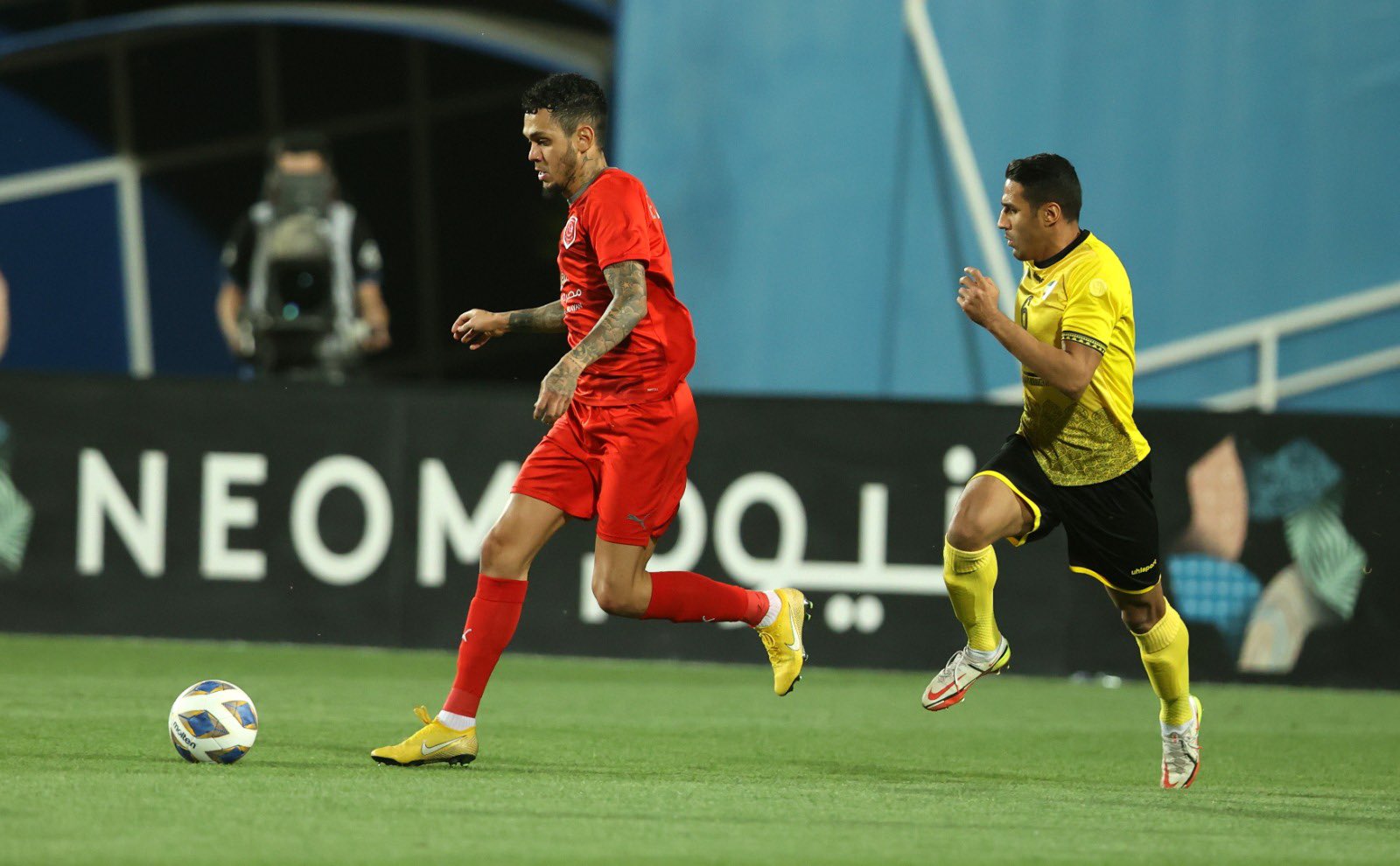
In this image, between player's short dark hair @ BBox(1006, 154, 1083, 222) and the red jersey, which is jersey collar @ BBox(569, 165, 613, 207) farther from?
player's short dark hair @ BBox(1006, 154, 1083, 222)

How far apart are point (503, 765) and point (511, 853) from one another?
5.58 feet

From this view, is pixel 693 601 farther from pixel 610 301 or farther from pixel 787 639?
pixel 610 301

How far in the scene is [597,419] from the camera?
648cm

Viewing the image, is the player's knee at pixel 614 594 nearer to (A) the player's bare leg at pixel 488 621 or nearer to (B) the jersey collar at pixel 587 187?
(A) the player's bare leg at pixel 488 621

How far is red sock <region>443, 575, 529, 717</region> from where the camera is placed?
6.30 meters

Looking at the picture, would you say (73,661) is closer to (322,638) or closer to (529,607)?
(322,638)

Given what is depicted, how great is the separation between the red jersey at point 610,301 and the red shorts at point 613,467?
6cm

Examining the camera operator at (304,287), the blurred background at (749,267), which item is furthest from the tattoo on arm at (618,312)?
the camera operator at (304,287)

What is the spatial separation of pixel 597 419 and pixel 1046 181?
1.67 meters

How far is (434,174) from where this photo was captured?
20219mm

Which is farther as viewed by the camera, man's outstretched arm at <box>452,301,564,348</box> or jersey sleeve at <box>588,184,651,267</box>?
man's outstretched arm at <box>452,301,564,348</box>

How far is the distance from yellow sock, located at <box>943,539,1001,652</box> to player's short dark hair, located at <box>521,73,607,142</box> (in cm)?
189

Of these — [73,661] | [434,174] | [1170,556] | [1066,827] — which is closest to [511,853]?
[1066,827]

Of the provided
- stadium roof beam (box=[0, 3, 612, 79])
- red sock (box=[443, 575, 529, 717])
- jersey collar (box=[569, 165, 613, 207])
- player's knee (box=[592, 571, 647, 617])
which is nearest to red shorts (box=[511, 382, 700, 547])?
player's knee (box=[592, 571, 647, 617])
